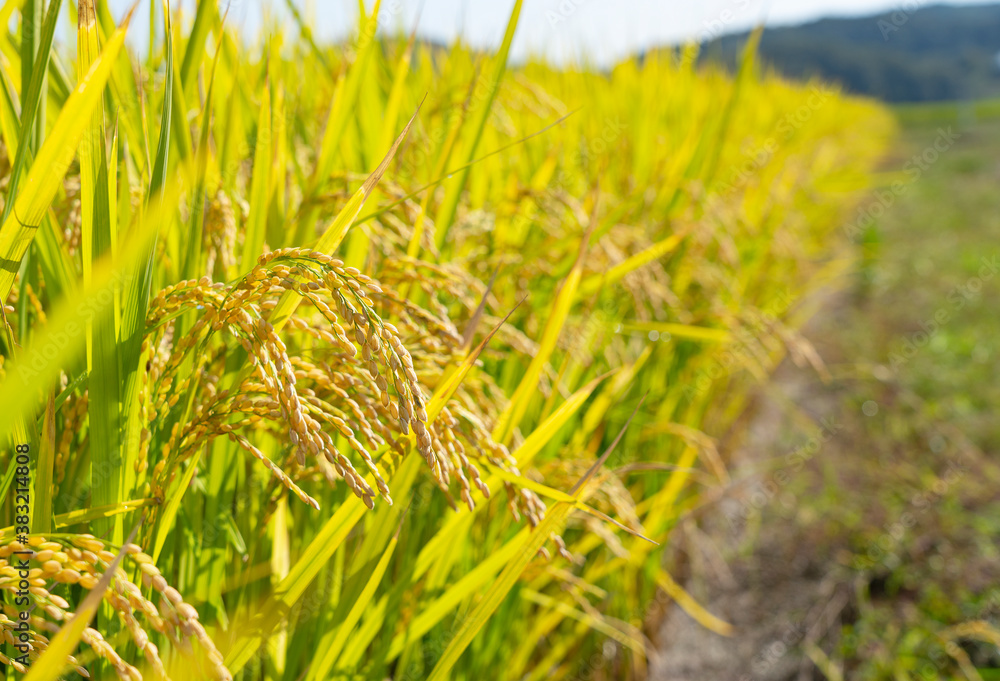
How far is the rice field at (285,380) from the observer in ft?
1.60

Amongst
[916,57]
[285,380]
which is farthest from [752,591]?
[916,57]

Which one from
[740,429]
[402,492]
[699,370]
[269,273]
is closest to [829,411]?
[740,429]

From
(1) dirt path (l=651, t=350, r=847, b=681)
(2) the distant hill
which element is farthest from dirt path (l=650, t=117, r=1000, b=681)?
(2) the distant hill

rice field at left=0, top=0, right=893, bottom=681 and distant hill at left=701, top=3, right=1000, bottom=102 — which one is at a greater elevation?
distant hill at left=701, top=3, right=1000, bottom=102

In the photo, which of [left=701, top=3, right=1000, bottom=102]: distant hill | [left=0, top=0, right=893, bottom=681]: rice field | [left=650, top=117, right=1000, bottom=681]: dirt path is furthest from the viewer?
[left=701, top=3, right=1000, bottom=102]: distant hill

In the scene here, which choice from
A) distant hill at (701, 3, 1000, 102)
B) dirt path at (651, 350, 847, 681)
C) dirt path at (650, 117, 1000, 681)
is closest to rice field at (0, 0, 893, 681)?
dirt path at (651, 350, 847, 681)

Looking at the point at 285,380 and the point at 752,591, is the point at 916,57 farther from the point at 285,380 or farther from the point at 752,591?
the point at 285,380

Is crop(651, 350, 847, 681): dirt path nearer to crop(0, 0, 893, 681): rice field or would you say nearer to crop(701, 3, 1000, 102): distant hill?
crop(0, 0, 893, 681): rice field

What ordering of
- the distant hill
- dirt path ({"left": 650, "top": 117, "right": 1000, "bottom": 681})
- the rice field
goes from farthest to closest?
1. the distant hill
2. dirt path ({"left": 650, "top": 117, "right": 1000, "bottom": 681})
3. the rice field

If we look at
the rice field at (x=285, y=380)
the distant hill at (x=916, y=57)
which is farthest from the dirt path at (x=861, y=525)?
the distant hill at (x=916, y=57)

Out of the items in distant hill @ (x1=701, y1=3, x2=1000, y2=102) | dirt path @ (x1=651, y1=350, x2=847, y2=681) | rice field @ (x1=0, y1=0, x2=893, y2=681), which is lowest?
dirt path @ (x1=651, y1=350, x2=847, y2=681)

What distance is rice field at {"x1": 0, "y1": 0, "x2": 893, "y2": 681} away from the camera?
49 cm

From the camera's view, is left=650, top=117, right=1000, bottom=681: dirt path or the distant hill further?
the distant hill

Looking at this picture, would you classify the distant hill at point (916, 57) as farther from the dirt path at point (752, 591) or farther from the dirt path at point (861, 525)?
the dirt path at point (752, 591)
